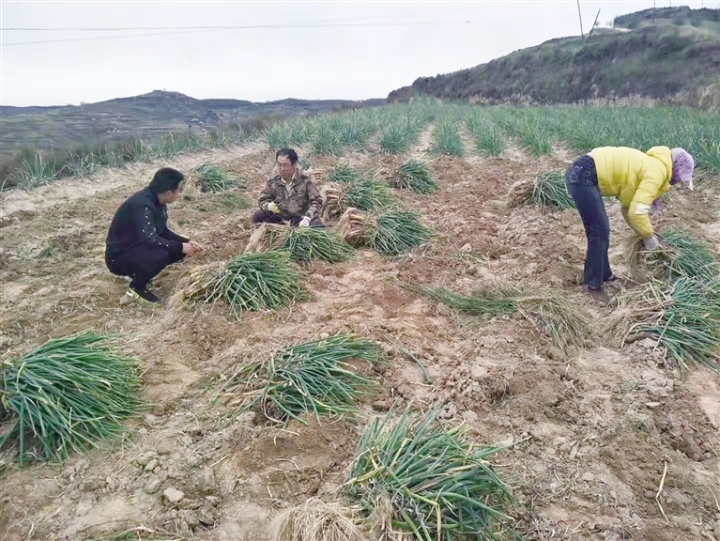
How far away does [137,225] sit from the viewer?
4.18 meters

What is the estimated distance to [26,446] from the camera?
2.40m

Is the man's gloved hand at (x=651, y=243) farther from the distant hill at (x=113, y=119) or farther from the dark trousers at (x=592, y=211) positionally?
the distant hill at (x=113, y=119)

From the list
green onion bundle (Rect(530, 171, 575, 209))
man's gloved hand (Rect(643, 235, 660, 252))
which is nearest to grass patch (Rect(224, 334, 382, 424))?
man's gloved hand (Rect(643, 235, 660, 252))

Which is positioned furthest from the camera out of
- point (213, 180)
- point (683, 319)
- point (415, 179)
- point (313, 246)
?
point (213, 180)

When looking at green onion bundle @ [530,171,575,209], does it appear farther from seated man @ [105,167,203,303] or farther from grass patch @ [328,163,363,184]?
seated man @ [105,167,203,303]

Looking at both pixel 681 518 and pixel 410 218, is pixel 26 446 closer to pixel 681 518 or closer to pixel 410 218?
pixel 681 518

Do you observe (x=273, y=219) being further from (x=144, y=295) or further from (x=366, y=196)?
(x=144, y=295)

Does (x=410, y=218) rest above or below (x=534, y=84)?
below

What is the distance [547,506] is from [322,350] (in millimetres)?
1248

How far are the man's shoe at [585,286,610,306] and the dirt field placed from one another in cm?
10

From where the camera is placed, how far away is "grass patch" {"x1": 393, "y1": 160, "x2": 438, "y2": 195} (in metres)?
7.15

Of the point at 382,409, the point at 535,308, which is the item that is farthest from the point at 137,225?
the point at 535,308

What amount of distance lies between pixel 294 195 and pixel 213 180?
2503 millimetres

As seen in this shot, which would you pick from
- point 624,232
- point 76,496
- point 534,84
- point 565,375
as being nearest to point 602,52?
point 534,84
